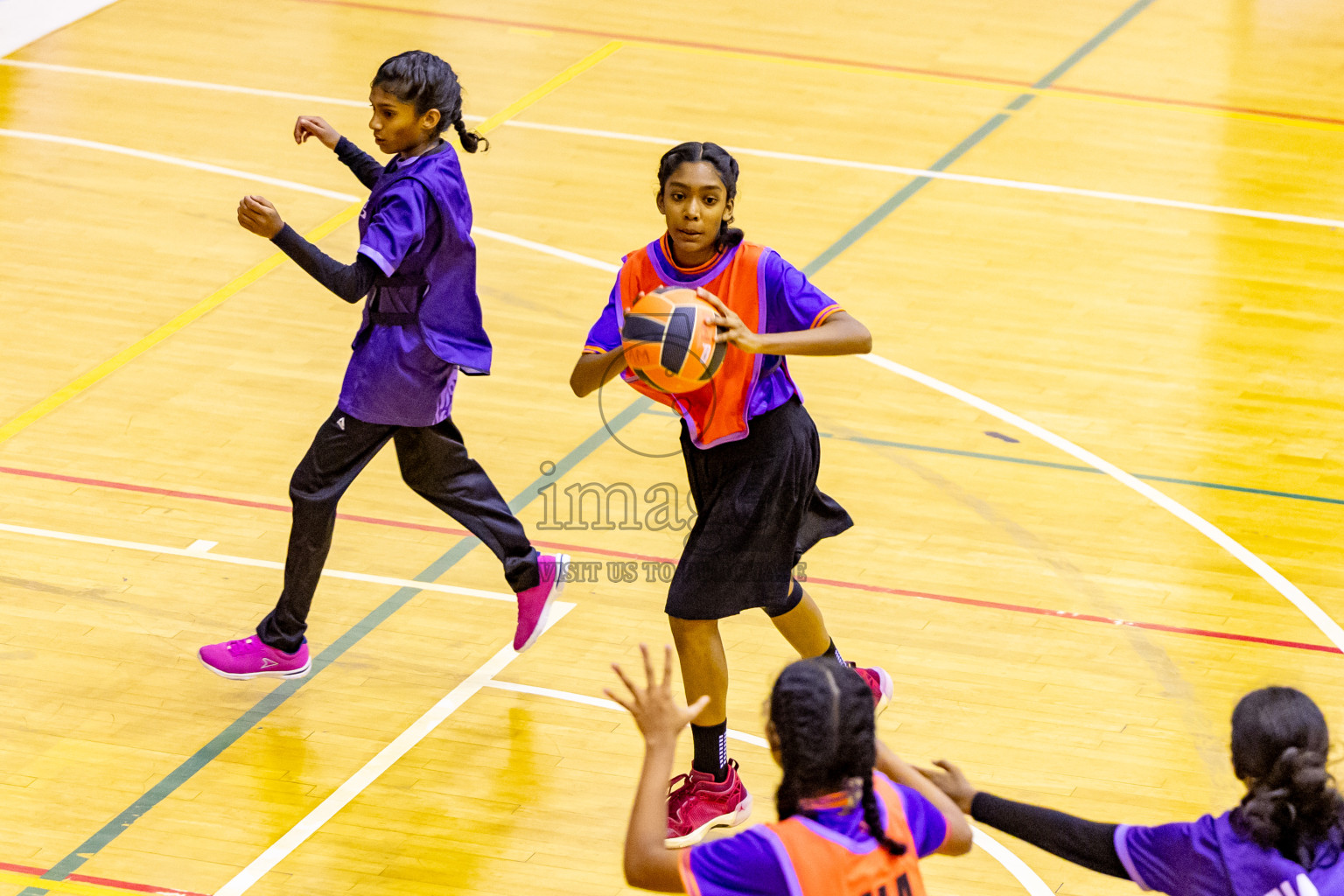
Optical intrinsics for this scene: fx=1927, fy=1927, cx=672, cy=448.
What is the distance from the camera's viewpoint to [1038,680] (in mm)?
6480

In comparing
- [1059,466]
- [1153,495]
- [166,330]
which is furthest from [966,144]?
[166,330]

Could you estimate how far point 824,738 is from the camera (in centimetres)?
345

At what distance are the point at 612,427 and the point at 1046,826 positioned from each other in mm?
4622

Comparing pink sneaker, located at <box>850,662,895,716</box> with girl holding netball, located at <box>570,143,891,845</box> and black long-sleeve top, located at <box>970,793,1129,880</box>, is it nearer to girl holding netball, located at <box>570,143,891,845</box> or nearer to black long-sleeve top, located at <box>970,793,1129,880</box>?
girl holding netball, located at <box>570,143,891,845</box>

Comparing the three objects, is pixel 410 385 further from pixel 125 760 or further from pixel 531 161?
pixel 531 161

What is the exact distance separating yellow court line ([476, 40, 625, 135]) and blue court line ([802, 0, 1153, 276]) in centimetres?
261

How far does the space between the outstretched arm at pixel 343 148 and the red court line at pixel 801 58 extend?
23.8ft

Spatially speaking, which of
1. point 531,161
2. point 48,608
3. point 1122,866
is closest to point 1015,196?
point 531,161

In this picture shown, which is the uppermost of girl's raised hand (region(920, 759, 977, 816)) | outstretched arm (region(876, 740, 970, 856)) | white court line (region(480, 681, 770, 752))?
outstretched arm (region(876, 740, 970, 856))

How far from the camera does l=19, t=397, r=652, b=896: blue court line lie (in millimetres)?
5504

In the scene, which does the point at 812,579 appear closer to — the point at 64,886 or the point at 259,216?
the point at 259,216

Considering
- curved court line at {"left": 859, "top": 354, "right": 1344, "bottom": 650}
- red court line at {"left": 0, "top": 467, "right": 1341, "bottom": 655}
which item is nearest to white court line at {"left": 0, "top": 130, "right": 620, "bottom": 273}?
curved court line at {"left": 859, "top": 354, "right": 1344, "bottom": 650}

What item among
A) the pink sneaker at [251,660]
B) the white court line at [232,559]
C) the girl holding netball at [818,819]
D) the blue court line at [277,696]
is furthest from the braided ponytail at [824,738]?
the white court line at [232,559]

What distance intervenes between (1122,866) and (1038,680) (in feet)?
8.66
